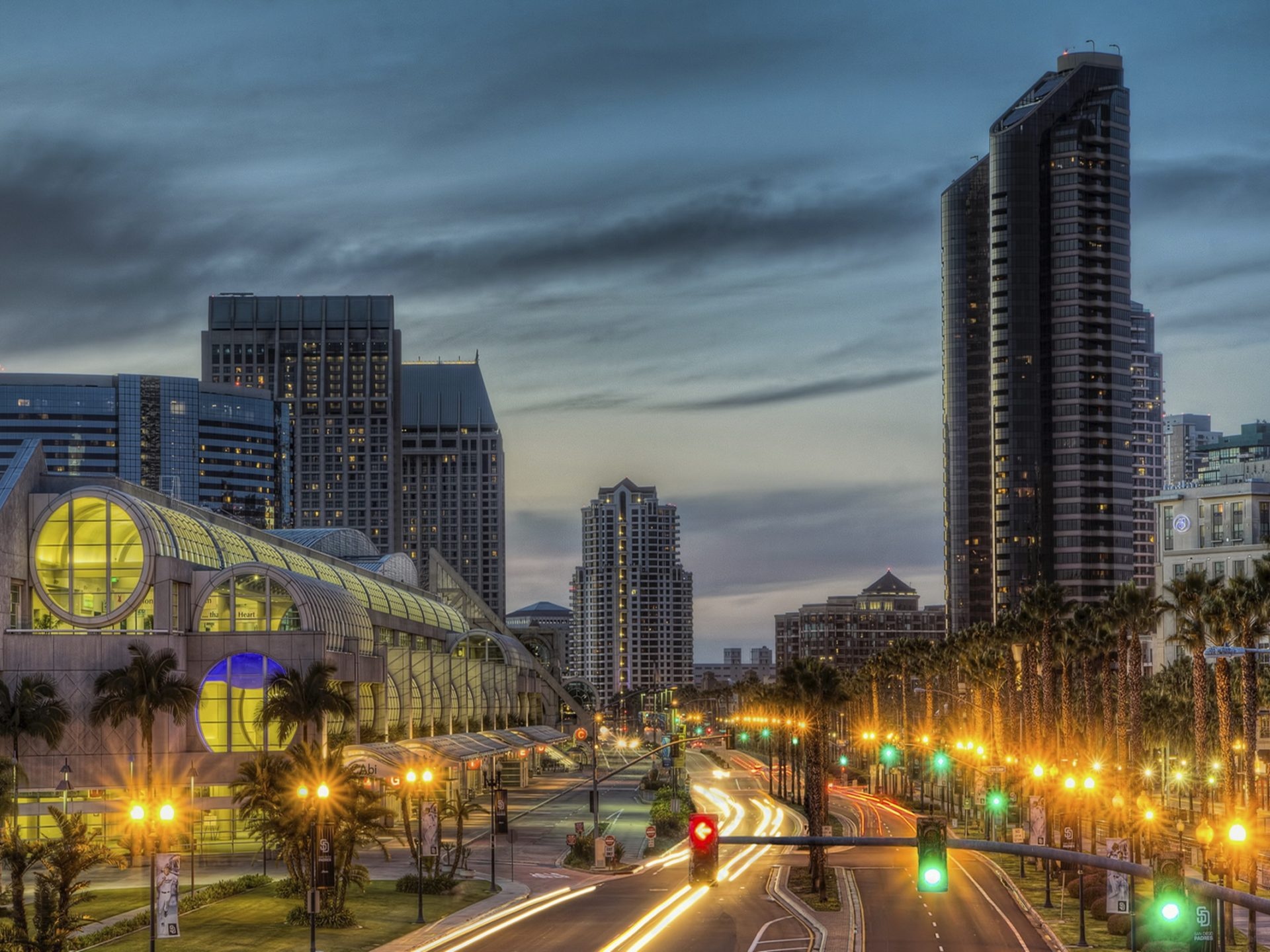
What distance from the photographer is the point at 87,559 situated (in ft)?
367

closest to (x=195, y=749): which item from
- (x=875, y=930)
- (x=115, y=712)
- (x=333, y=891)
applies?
(x=115, y=712)

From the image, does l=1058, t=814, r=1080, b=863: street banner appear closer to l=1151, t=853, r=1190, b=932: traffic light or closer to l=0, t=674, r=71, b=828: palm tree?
l=0, t=674, r=71, b=828: palm tree

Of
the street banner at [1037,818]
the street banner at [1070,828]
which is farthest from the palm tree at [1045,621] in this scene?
the street banner at [1037,818]

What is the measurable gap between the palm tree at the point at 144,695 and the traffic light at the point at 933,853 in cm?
8035

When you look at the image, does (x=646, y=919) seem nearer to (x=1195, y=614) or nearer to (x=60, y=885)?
(x=60, y=885)

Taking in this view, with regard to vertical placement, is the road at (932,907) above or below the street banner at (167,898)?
below

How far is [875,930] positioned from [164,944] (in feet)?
100

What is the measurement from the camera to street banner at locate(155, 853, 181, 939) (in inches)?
2438

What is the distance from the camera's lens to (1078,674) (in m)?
153

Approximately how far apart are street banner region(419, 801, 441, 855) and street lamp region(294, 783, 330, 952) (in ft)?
30.2

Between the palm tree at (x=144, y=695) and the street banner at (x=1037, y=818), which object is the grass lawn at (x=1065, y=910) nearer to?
the street banner at (x=1037, y=818)

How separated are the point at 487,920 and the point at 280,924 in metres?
9.61

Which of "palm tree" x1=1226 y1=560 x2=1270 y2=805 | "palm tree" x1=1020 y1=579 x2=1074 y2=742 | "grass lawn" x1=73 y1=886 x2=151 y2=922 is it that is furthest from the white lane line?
"grass lawn" x1=73 y1=886 x2=151 y2=922

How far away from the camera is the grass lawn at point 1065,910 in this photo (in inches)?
2778
